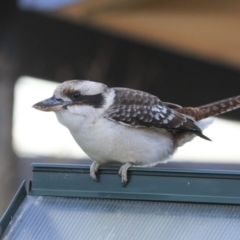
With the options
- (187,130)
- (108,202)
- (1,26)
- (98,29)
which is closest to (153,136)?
(187,130)

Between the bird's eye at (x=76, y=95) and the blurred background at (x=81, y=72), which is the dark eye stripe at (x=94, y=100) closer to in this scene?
the bird's eye at (x=76, y=95)

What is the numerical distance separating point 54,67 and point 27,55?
29 centimetres

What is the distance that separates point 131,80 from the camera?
252 inches

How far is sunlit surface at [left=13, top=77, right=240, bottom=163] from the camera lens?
616 cm

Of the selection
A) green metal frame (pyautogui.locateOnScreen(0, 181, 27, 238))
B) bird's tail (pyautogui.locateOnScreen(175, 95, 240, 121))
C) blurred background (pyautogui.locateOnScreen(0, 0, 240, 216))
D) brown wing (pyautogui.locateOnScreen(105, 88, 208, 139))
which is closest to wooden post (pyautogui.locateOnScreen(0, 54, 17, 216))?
blurred background (pyautogui.locateOnScreen(0, 0, 240, 216))

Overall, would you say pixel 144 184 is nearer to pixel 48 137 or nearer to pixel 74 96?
pixel 74 96

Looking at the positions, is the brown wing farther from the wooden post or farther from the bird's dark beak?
the wooden post

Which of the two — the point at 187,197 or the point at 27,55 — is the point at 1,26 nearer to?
the point at 27,55

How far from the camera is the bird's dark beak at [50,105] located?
286cm

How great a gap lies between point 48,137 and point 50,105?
332cm

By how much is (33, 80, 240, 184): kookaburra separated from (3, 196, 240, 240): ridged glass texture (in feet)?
1.79

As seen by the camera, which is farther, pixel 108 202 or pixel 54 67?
pixel 54 67

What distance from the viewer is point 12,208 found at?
237 cm

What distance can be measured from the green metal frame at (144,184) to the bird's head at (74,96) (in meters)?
0.49
